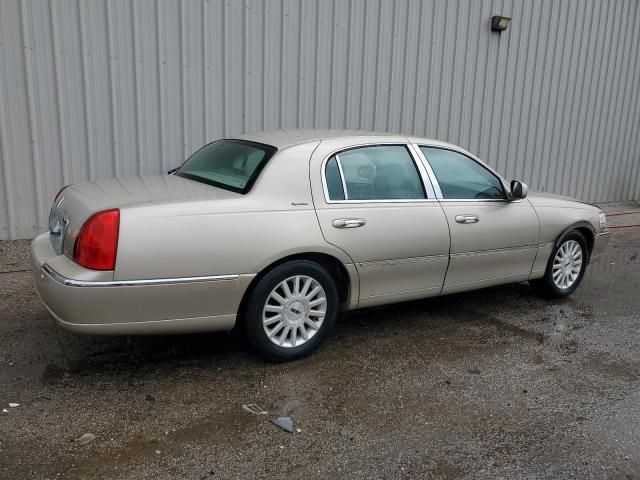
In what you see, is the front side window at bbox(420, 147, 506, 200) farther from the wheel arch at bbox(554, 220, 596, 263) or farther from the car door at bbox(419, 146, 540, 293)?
the wheel arch at bbox(554, 220, 596, 263)

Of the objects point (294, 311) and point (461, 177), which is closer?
point (294, 311)

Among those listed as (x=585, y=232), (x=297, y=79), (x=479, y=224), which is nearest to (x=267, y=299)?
(x=479, y=224)

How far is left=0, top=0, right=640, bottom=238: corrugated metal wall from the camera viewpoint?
627cm

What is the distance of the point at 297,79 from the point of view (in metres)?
7.64

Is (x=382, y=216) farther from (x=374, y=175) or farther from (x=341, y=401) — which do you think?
(x=341, y=401)

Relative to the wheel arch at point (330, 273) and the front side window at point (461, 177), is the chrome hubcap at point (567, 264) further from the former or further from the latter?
the wheel arch at point (330, 273)

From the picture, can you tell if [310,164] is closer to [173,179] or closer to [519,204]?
[173,179]

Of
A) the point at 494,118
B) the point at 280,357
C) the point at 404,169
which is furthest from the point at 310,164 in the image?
the point at 494,118

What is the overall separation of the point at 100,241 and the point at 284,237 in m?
1.11

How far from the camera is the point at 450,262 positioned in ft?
15.2

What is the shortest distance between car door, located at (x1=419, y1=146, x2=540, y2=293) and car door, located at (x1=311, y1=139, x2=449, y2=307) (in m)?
0.13

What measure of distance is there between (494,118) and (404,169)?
19.5ft

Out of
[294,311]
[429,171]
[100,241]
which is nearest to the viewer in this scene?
[100,241]

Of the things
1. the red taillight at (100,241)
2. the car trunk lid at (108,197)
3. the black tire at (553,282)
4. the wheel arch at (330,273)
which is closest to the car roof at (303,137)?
the car trunk lid at (108,197)
